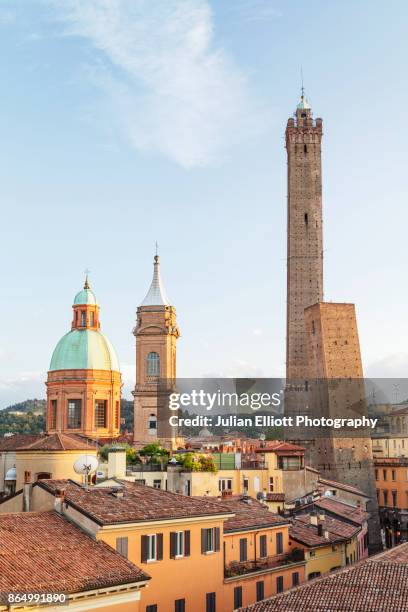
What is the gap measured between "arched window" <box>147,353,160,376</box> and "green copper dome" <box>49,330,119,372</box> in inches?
137

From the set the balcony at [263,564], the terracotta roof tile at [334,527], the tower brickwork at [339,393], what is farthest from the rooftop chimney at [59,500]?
the tower brickwork at [339,393]

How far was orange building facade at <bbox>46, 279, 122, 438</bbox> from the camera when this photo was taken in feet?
187

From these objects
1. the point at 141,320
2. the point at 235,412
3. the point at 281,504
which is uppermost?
the point at 141,320

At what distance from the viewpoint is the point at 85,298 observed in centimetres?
6062

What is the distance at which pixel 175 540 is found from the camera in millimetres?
21328

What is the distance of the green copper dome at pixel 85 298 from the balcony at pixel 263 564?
1428 inches

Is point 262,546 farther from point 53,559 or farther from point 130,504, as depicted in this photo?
point 53,559

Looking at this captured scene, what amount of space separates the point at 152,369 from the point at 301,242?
28109mm

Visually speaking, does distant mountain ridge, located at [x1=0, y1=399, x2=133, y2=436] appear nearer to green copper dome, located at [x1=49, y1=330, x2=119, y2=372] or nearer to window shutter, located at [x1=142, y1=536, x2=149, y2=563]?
green copper dome, located at [x1=49, y1=330, x2=119, y2=372]

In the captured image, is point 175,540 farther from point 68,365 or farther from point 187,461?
point 68,365

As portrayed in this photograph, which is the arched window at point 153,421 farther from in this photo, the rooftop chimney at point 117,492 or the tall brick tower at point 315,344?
the rooftop chimney at point 117,492

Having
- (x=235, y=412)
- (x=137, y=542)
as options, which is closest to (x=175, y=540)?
(x=137, y=542)

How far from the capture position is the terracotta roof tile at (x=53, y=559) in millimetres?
16266

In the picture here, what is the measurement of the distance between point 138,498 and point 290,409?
52.7 meters
